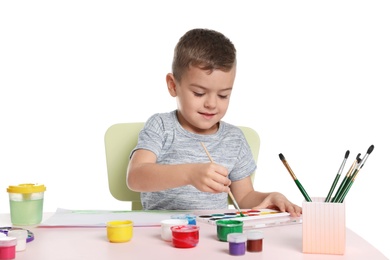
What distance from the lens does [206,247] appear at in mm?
1353

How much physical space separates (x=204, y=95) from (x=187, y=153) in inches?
9.6

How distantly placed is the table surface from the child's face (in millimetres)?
543

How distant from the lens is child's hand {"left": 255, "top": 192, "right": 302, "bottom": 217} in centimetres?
175

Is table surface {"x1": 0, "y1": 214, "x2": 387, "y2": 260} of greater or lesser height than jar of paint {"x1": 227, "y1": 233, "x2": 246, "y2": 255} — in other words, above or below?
below

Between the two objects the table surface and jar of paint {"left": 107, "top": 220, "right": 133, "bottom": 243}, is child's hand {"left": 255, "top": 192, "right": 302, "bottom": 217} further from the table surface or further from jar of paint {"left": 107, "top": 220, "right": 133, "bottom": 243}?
jar of paint {"left": 107, "top": 220, "right": 133, "bottom": 243}

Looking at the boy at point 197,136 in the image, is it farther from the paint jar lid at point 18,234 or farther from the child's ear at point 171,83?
the paint jar lid at point 18,234

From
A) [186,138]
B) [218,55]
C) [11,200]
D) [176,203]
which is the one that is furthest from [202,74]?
[11,200]

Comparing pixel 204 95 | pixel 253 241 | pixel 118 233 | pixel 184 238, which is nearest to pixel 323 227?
pixel 253 241

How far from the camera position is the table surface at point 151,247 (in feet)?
4.22

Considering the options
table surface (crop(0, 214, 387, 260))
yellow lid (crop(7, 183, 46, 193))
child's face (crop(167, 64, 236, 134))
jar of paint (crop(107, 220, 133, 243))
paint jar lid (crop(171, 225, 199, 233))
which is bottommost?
table surface (crop(0, 214, 387, 260))

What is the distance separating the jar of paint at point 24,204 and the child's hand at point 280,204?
2.16 ft

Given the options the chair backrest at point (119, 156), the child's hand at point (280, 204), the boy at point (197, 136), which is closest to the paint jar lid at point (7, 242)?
the boy at point (197, 136)

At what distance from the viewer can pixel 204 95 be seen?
1.99m

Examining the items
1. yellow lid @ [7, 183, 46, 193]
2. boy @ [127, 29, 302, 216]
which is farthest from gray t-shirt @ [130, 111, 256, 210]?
yellow lid @ [7, 183, 46, 193]
